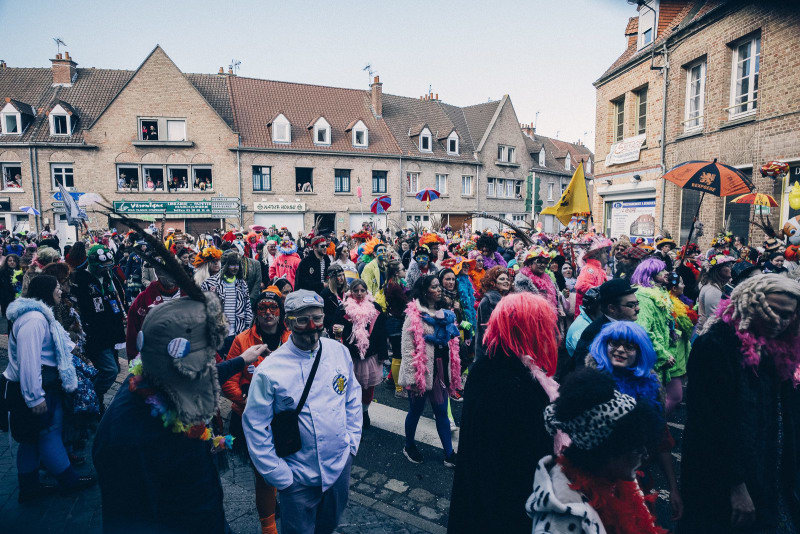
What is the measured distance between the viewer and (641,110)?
17359 mm

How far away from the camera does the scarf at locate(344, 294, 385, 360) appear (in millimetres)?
5090

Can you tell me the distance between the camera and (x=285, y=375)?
8.80 feet

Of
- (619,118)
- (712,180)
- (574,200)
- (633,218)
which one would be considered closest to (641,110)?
(619,118)

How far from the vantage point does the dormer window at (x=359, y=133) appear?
31.2 meters

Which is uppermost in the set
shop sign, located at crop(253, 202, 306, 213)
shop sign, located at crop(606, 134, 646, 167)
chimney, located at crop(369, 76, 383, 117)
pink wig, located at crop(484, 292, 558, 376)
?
chimney, located at crop(369, 76, 383, 117)

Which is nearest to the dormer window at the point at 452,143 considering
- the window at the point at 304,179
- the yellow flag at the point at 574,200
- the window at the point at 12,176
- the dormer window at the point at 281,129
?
the window at the point at 304,179

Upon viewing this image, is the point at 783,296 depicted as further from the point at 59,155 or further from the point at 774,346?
the point at 59,155

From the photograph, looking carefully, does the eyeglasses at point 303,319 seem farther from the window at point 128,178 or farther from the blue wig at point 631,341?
the window at point 128,178

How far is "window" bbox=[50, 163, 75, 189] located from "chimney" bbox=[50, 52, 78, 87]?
5.85 metres

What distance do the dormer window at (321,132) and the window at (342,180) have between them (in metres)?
1.97

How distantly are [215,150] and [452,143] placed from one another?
16.4 meters

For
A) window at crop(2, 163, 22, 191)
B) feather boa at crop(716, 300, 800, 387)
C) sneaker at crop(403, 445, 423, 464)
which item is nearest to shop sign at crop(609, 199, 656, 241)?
sneaker at crop(403, 445, 423, 464)

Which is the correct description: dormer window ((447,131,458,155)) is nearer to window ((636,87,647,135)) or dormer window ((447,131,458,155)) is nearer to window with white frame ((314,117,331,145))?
window with white frame ((314,117,331,145))

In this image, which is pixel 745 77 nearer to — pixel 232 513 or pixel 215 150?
pixel 232 513
